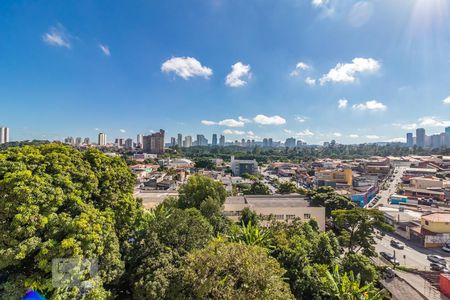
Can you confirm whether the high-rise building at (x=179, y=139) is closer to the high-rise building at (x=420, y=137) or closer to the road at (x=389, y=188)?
the road at (x=389, y=188)

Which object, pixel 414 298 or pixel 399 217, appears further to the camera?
pixel 399 217

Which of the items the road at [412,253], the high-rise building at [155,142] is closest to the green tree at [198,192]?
the road at [412,253]

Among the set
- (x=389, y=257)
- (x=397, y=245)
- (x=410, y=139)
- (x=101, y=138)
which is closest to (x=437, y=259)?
(x=397, y=245)

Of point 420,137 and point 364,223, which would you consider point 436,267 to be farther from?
point 420,137

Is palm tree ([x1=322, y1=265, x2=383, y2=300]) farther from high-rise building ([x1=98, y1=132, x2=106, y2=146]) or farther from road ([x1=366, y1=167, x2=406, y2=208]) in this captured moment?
high-rise building ([x1=98, y1=132, x2=106, y2=146])

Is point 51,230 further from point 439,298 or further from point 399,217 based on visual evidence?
point 399,217

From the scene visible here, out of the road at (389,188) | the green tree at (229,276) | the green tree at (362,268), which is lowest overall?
the road at (389,188)

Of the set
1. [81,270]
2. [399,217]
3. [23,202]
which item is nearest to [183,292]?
[81,270]

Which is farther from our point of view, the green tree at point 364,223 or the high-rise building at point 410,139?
the high-rise building at point 410,139
